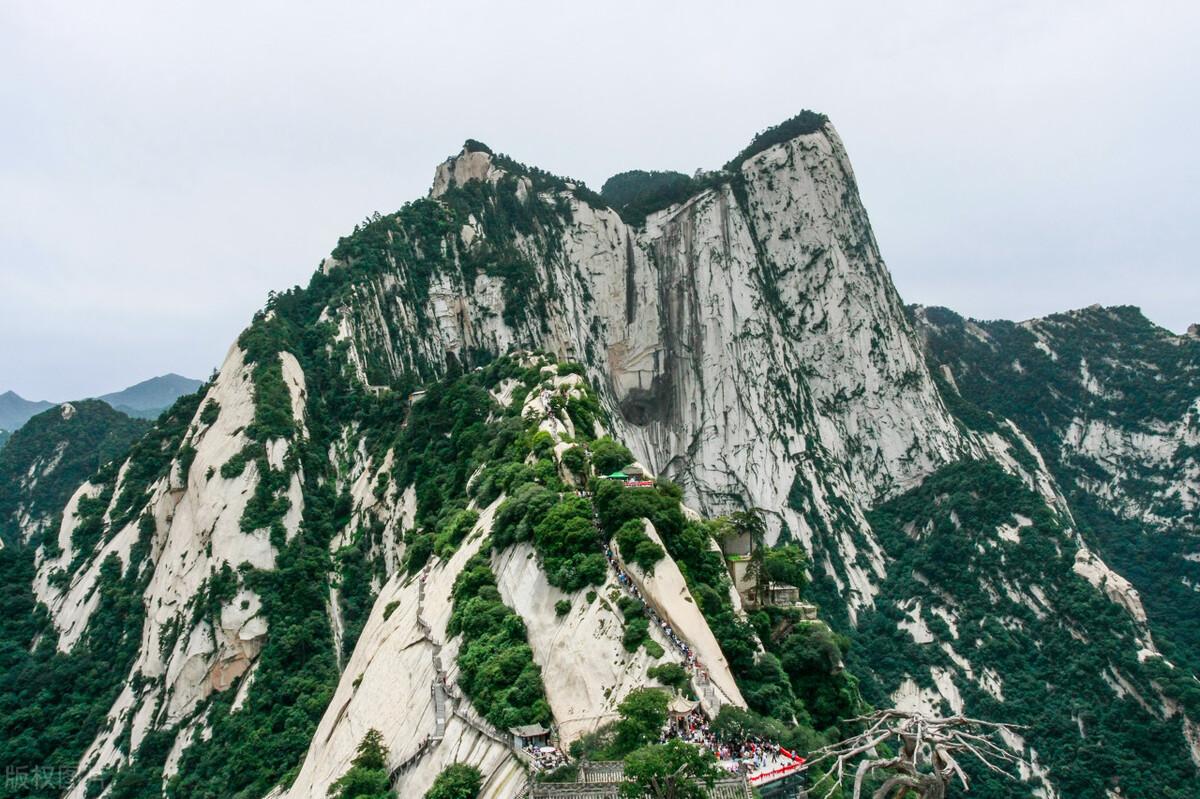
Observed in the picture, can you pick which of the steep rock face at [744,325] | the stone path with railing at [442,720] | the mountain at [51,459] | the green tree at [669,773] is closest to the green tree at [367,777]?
the stone path with railing at [442,720]

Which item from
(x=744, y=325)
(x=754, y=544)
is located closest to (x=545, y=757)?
(x=754, y=544)

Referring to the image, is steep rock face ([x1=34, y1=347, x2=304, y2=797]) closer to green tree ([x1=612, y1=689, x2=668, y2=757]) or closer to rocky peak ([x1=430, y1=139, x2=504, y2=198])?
green tree ([x1=612, y1=689, x2=668, y2=757])

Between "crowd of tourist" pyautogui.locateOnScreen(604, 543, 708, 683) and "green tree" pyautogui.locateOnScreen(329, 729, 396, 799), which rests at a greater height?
"crowd of tourist" pyautogui.locateOnScreen(604, 543, 708, 683)

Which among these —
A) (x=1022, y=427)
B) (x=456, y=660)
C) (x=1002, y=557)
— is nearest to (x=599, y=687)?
(x=456, y=660)

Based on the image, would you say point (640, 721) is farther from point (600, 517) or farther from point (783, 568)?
point (783, 568)

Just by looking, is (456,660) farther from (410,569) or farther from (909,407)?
(909,407)

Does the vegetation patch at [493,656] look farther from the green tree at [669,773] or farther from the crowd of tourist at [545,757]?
the green tree at [669,773]

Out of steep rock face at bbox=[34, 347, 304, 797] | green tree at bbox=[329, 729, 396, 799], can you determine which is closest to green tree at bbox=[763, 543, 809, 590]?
green tree at bbox=[329, 729, 396, 799]
